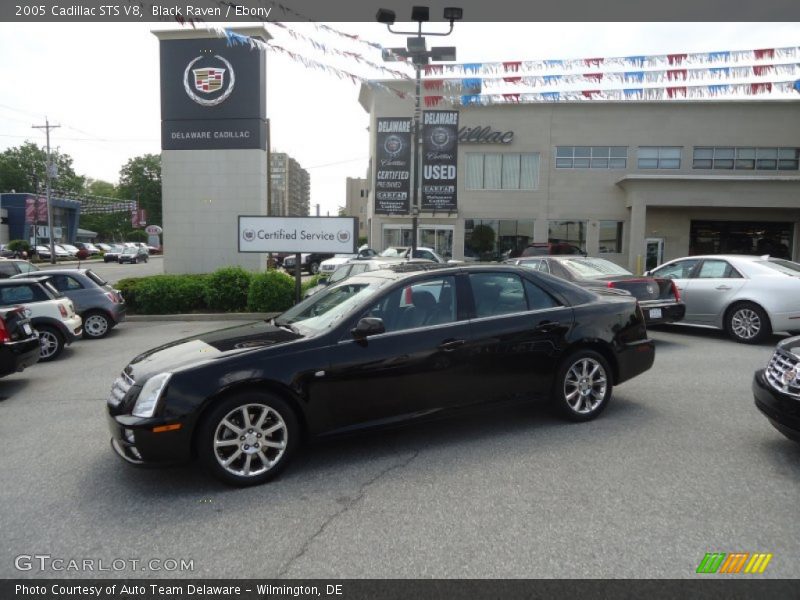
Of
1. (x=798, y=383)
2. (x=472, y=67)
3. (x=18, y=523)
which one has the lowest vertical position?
(x=18, y=523)

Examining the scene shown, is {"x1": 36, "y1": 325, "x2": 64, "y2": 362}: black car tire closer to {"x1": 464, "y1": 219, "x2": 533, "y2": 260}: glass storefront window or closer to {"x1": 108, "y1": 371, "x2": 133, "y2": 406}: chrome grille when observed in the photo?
{"x1": 108, "y1": 371, "x2": 133, "y2": 406}: chrome grille

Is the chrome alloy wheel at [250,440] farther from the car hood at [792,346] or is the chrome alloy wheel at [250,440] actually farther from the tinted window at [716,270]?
the tinted window at [716,270]

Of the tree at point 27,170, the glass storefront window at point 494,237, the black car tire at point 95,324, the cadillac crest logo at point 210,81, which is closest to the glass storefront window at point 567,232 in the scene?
the glass storefront window at point 494,237

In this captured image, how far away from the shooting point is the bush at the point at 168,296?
13875 millimetres

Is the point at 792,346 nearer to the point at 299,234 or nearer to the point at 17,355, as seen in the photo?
the point at 17,355

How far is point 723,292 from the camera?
984cm

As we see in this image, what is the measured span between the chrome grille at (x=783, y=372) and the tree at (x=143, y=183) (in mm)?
103944

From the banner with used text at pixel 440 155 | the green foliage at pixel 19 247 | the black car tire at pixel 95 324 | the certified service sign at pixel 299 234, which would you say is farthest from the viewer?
the green foliage at pixel 19 247

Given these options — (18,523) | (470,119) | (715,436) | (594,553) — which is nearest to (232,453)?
(18,523)

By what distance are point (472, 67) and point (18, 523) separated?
1653 cm

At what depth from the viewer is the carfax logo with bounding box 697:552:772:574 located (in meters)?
2.97

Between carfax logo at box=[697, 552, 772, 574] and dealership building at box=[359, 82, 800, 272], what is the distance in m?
28.3

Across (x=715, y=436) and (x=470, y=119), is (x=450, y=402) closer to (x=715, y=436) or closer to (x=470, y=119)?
(x=715, y=436)

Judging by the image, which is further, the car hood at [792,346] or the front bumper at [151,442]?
the car hood at [792,346]
